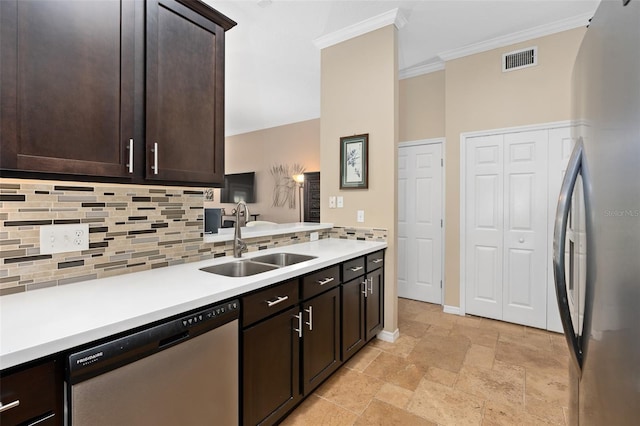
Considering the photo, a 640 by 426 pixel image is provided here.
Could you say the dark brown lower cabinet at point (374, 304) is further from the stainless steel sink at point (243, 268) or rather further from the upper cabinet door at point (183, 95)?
the upper cabinet door at point (183, 95)

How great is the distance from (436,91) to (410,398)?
3321mm

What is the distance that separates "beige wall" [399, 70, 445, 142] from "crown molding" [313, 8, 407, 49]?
1.06 m

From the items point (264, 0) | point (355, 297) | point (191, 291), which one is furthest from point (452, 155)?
point (191, 291)

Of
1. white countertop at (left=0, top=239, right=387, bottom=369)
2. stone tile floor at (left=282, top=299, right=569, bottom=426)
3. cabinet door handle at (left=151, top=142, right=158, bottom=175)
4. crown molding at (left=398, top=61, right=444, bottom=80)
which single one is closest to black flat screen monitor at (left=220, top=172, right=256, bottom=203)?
crown molding at (left=398, top=61, right=444, bottom=80)

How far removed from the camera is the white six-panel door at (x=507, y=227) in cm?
298

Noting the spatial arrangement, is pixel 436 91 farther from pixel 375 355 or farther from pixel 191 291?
pixel 191 291

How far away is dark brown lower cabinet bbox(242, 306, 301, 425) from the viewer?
140cm

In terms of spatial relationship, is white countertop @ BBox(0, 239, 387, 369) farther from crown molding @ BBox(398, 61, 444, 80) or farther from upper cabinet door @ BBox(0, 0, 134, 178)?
crown molding @ BBox(398, 61, 444, 80)

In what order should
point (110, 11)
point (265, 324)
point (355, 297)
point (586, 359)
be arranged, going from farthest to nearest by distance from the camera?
point (355, 297), point (265, 324), point (110, 11), point (586, 359)

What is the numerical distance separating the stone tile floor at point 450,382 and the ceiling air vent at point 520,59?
2685 mm

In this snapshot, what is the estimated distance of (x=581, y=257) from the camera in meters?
0.89

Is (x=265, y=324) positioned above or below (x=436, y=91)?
below

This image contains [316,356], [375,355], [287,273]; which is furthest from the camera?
[375,355]

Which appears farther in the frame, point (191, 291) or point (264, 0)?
point (264, 0)
